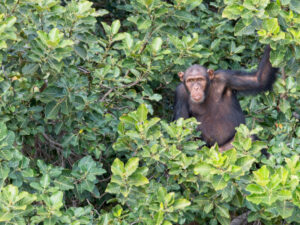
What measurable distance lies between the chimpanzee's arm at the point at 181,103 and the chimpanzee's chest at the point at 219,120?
5.1 inches

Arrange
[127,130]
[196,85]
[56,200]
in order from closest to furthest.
Result: [56,200] < [127,130] < [196,85]

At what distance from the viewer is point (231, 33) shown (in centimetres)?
735

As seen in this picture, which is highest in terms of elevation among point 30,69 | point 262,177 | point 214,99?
point 30,69

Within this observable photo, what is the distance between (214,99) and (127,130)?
212 cm

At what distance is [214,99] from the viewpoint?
7.11m

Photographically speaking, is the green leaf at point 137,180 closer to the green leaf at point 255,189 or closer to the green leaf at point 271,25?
the green leaf at point 255,189

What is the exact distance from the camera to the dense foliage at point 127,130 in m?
4.60

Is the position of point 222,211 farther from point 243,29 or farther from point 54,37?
point 54,37

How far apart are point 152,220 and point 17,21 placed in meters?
2.06

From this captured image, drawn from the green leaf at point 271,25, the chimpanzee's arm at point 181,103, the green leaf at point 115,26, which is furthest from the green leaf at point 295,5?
the chimpanzee's arm at point 181,103

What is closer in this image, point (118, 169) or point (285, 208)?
point (285, 208)

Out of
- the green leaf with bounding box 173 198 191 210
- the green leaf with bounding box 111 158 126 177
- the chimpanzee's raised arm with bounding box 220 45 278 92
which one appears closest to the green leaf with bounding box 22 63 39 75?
the green leaf with bounding box 111 158 126 177

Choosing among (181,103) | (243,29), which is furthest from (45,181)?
(181,103)

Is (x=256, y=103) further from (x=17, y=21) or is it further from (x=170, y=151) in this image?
(x=17, y=21)
